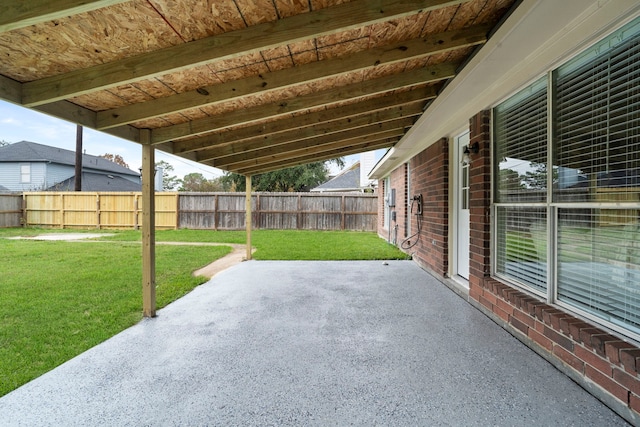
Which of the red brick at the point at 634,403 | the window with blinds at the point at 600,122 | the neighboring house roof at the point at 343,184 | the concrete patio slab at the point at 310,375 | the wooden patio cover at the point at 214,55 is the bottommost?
the concrete patio slab at the point at 310,375

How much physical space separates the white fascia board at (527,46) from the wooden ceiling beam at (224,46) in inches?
23.9

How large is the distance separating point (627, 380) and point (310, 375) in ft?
6.05

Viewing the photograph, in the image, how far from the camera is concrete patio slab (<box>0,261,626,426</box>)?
1833 millimetres

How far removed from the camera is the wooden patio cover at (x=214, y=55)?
1.85 m

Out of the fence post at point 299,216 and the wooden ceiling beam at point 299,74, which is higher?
the wooden ceiling beam at point 299,74

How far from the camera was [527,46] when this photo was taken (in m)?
2.37

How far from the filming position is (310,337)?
2926 millimetres

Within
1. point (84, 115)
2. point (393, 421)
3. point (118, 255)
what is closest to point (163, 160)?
point (118, 255)

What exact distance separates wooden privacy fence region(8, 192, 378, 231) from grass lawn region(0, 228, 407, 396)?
368 centimetres

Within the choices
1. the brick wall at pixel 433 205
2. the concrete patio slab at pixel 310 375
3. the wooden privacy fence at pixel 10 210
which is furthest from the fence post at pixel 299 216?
the wooden privacy fence at pixel 10 210

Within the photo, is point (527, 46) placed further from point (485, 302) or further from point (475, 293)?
point (475, 293)

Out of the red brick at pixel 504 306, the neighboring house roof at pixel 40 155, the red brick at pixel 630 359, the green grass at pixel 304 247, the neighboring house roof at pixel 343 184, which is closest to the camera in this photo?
the red brick at pixel 630 359

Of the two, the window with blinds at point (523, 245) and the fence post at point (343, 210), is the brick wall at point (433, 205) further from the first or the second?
the fence post at point (343, 210)

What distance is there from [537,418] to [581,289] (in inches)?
38.1
